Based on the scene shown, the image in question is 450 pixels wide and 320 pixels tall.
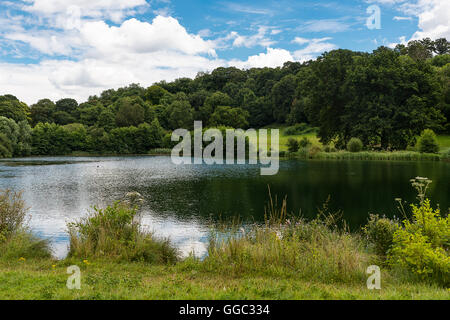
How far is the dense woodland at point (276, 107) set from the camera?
52.9m

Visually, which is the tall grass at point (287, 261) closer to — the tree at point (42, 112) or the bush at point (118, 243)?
the bush at point (118, 243)

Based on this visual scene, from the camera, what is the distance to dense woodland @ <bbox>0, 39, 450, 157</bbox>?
52.9 meters

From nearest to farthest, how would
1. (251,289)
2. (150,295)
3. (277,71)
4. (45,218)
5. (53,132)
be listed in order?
(150,295), (251,289), (45,218), (53,132), (277,71)

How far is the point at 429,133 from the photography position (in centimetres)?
4678

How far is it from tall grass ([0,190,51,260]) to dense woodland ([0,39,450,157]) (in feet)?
168

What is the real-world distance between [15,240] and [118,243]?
253 centimetres

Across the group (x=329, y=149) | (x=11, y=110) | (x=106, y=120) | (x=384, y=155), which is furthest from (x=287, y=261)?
(x=106, y=120)

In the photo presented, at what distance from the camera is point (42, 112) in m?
95.9

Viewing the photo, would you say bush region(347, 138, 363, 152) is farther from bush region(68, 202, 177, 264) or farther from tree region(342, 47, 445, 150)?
bush region(68, 202, 177, 264)

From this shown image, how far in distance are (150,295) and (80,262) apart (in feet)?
11.3

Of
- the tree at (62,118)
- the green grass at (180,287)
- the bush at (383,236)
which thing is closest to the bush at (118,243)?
the green grass at (180,287)

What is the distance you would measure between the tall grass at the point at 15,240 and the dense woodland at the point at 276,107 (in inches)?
2013

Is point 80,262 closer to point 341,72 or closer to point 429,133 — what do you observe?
point 429,133
